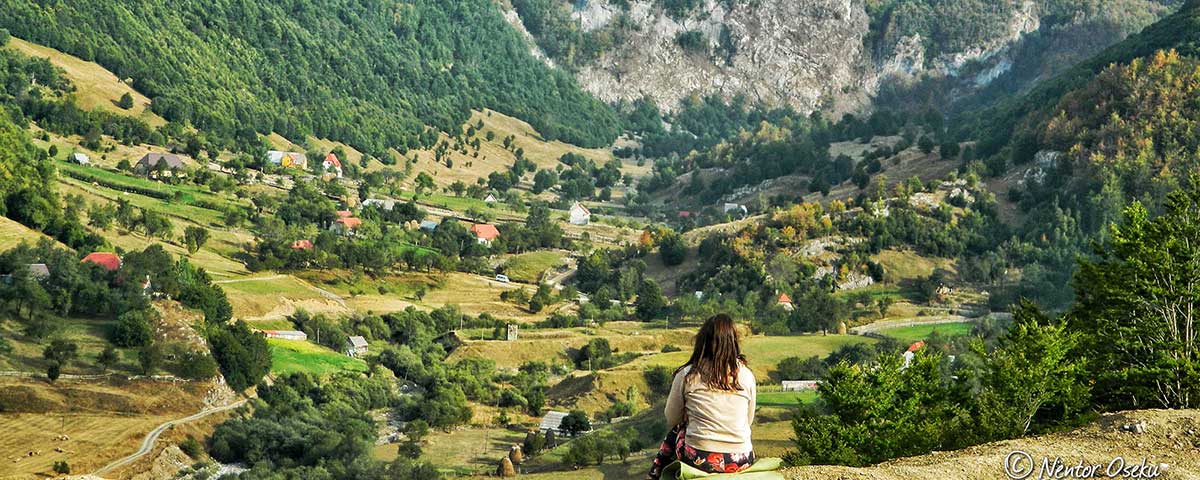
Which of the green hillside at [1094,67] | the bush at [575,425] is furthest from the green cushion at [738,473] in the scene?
the green hillside at [1094,67]

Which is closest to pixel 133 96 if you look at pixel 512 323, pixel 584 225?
pixel 584 225

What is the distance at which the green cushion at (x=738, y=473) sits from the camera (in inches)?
545

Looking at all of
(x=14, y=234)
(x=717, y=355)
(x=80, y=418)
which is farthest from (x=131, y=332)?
(x=717, y=355)

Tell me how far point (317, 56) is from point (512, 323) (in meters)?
97.3

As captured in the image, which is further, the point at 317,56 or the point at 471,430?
the point at 317,56

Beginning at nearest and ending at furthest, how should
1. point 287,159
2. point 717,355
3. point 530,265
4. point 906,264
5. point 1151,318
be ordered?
1. point 717,355
2. point 1151,318
3. point 906,264
4. point 530,265
5. point 287,159

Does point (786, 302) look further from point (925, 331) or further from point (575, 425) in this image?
point (575, 425)

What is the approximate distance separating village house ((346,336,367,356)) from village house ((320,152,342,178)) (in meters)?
58.5

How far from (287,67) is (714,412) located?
15122 centimetres

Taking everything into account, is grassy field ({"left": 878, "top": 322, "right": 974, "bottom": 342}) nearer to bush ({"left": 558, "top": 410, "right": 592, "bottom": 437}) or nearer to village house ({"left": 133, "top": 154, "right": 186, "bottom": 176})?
bush ({"left": 558, "top": 410, "right": 592, "bottom": 437})

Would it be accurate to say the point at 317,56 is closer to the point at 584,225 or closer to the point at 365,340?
the point at 584,225

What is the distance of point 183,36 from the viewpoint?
143000 millimetres

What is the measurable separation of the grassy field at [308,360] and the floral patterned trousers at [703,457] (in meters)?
50.7

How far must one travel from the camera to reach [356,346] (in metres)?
Result: 71.5
